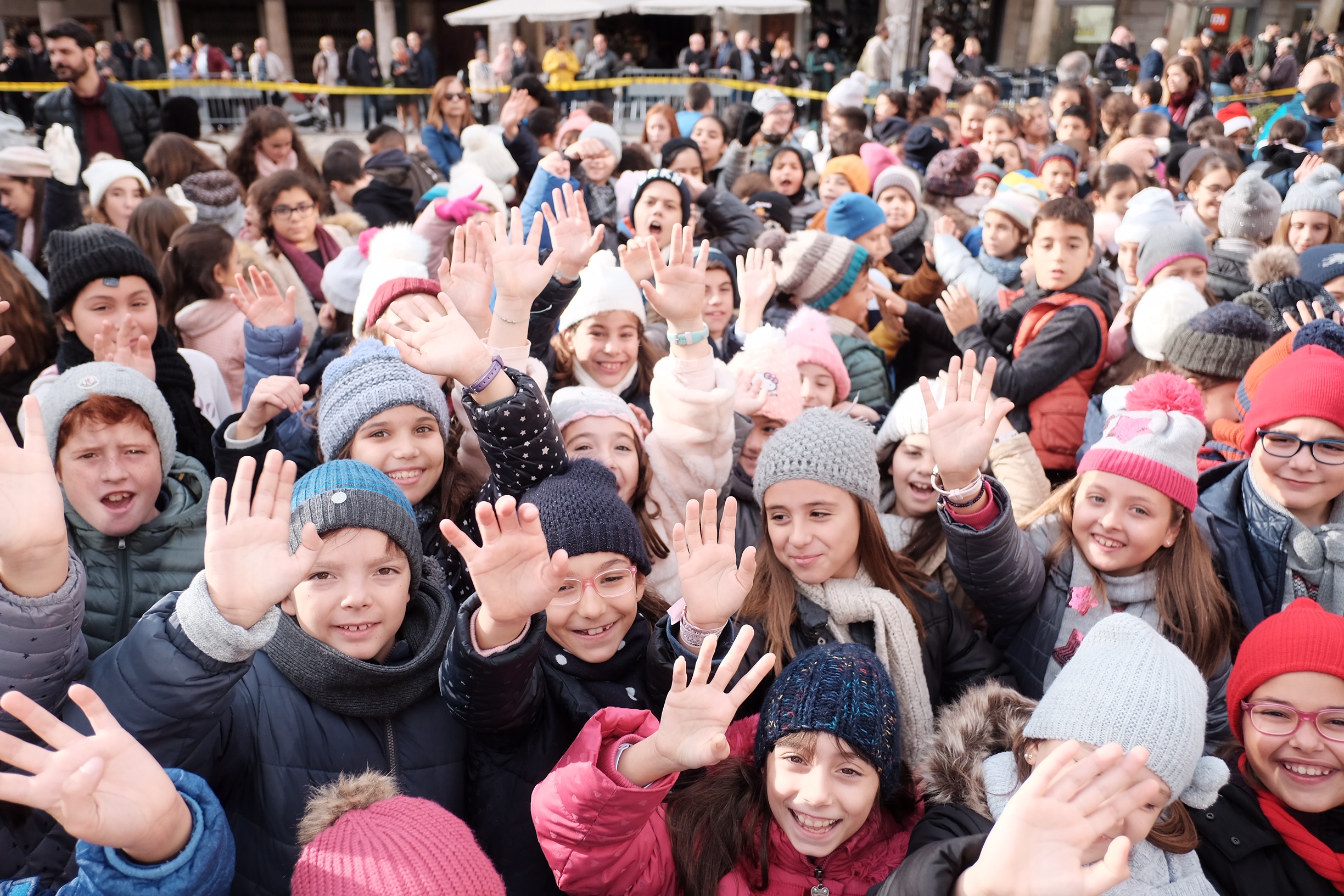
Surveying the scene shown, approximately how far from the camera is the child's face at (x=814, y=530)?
2.77 m

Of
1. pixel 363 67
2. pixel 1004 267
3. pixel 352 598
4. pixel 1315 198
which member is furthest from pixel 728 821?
pixel 363 67

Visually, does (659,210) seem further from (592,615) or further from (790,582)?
(592,615)

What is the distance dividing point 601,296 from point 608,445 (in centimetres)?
91

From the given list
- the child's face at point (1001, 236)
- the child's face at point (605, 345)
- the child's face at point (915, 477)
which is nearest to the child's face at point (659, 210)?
the child's face at point (605, 345)

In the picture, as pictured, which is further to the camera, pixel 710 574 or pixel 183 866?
pixel 710 574

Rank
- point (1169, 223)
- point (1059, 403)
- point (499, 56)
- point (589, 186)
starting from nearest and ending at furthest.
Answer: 1. point (1059, 403)
2. point (1169, 223)
3. point (589, 186)
4. point (499, 56)

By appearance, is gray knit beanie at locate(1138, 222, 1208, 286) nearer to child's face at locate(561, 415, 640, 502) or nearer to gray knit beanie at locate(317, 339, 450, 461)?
child's face at locate(561, 415, 640, 502)

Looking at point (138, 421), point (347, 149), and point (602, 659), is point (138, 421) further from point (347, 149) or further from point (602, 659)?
point (347, 149)

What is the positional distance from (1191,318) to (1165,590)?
1.67 metres

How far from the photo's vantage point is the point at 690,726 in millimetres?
1901

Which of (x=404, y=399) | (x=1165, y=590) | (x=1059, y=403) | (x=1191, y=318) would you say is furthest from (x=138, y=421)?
(x=1191, y=318)

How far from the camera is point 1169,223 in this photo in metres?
4.88

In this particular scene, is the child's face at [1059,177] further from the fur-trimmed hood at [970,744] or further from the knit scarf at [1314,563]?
the fur-trimmed hood at [970,744]

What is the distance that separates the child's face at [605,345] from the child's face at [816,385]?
0.71 meters
